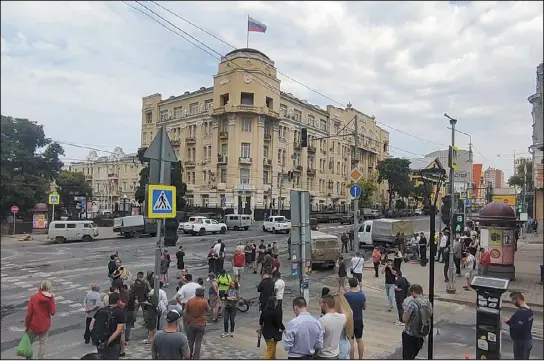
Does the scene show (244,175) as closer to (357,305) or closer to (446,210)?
(446,210)

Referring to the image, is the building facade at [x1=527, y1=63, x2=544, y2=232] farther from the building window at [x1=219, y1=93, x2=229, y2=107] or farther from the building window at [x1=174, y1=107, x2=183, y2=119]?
the building window at [x1=174, y1=107, x2=183, y2=119]

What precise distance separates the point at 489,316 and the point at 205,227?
34058mm

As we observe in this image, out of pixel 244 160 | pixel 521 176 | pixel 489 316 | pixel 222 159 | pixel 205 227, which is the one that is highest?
pixel 222 159

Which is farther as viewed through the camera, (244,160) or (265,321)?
(244,160)

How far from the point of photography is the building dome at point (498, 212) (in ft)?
61.0

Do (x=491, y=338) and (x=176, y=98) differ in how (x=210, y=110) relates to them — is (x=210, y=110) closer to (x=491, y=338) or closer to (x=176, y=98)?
(x=176, y=98)

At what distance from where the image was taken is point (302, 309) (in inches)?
246

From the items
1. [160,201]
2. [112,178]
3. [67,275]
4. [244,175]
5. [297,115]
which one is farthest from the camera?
[112,178]

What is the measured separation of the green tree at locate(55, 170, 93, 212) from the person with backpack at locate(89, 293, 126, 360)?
169 ft

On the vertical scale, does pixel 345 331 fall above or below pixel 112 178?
below

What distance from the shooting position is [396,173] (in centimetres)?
7700

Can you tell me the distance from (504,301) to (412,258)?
1100 cm

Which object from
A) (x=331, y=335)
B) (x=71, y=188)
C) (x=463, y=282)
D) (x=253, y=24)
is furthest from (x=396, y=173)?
(x=331, y=335)

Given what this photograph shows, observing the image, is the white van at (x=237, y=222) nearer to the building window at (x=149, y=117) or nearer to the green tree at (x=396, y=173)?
the building window at (x=149, y=117)
